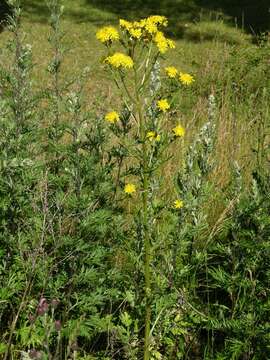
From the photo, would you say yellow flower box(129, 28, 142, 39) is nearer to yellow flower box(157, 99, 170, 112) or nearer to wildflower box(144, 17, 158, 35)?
wildflower box(144, 17, 158, 35)

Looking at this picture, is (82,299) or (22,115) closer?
(82,299)

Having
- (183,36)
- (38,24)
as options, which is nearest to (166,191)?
(183,36)

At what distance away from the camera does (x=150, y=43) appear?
9.14 feet

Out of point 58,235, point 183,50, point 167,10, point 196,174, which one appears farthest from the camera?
point 167,10

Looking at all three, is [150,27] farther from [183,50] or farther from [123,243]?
[183,50]

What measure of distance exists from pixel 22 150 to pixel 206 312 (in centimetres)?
143

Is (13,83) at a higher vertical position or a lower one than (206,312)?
higher

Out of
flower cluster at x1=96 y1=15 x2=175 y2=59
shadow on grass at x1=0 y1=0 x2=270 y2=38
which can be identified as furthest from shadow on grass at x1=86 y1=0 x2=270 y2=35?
flower cluster at x1=96 y1=15 x2=175 y2=59

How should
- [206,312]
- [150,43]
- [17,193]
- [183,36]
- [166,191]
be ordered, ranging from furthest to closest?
[183,36]
[166,191]
[206,312]
[17,193]
[150,43]

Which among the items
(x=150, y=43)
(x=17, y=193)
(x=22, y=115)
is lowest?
(x=17, y=193)

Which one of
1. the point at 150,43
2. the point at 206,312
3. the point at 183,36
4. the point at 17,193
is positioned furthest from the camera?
the point at 183,36

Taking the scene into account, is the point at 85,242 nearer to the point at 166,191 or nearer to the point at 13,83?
the point at 13,83

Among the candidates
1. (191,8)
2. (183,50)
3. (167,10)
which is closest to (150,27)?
(183,50)

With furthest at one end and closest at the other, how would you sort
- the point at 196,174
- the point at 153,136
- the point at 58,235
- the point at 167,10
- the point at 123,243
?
the point at 167,10, the point at 196,174, the point at 123,243, the point at 58,235, the point at 153,136
